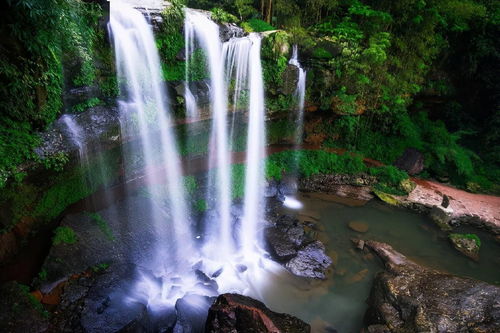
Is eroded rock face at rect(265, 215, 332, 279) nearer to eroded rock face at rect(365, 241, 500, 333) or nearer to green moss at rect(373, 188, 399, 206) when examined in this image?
eroded rock face at rect(365, 241, 500, 333)

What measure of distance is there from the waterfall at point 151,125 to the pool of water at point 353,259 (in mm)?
3167

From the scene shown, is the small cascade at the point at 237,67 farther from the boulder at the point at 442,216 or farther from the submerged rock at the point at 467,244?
the submerged rock at the point at 467,244

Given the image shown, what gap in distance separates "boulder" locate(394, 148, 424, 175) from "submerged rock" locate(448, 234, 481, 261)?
410 centimetres

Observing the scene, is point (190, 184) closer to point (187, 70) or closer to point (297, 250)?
point (187, 70)

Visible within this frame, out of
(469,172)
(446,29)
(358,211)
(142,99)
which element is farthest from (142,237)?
(446,29)

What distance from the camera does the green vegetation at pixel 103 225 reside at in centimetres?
760

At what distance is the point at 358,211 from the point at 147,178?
8013mm

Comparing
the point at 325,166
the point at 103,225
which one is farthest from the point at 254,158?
the point at 103,225

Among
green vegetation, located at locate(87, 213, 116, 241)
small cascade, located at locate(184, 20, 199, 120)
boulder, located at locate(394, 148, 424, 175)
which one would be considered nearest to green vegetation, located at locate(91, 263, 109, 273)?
green vegetation, located at locate(87, 213, 116, 241)

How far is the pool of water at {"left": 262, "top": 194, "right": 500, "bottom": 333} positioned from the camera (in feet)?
22.6

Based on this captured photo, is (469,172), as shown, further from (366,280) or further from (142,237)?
(142,237)

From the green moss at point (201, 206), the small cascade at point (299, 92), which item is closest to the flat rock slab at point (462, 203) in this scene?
the small cascade at point (299, 92)

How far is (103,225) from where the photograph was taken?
25.3ft

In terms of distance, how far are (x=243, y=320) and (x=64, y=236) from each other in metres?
4.94
